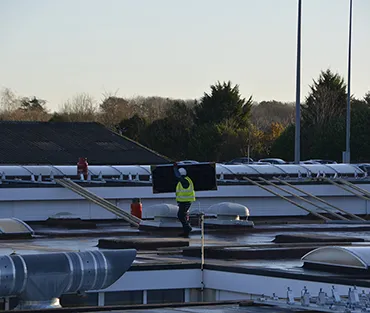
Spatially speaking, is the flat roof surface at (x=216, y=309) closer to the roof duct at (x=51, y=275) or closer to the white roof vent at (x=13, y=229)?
the roof duct at (x=51, y=275)

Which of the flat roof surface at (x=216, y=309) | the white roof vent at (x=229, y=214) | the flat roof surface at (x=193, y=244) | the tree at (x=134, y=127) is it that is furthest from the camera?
the tree at (x=134, y=127)

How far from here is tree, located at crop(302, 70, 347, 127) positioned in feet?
271

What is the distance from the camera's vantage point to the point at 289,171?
40.8 meters

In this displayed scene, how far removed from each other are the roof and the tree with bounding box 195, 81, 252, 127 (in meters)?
27.4

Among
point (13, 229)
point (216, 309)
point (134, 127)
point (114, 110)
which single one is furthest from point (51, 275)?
point (114, 110)

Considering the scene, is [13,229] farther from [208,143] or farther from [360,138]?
[208,143]

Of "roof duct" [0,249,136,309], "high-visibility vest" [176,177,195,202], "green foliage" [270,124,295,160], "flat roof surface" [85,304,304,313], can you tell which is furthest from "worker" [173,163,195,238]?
"green foliage" [270,124,295,160]

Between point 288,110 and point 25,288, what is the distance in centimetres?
13086

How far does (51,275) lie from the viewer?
548 inches

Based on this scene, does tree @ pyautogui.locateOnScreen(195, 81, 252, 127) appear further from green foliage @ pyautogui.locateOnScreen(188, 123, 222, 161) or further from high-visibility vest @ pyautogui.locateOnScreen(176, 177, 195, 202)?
high-visibility vest @ pyautogui.locateOnScreen(176, 177, 195, 202)

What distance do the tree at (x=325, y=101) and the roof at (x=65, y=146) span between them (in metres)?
26.0

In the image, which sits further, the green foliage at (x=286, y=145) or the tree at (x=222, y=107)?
the tree at (x=222, y=107)

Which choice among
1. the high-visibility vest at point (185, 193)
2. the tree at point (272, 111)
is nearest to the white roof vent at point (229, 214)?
the high-visibility vest at point (185, 193)

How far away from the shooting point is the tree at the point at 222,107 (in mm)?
88919
